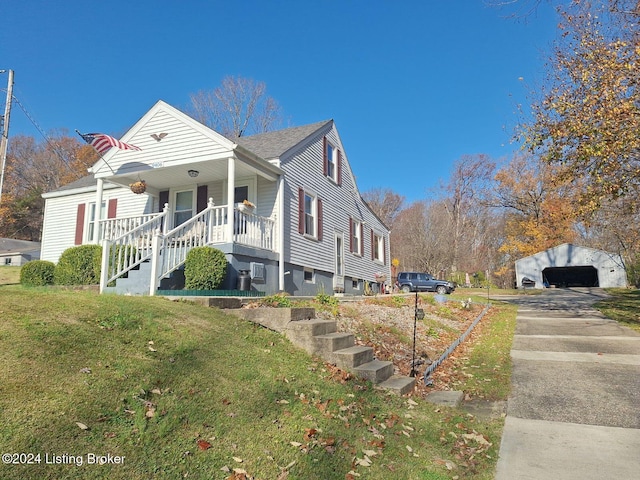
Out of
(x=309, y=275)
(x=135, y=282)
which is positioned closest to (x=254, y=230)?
(x=135, y=282)

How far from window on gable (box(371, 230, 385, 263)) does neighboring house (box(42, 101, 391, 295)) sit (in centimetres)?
268

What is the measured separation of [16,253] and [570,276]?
1669 inches

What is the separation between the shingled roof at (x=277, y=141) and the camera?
13.1 meters

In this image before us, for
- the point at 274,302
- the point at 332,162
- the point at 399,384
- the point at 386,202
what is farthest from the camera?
the point at 386,202

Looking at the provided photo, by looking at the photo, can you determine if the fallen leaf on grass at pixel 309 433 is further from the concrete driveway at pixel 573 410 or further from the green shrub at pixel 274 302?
the green shrub at pixel 274 302

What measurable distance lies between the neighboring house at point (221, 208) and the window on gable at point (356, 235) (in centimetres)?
10

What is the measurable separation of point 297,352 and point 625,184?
975cm

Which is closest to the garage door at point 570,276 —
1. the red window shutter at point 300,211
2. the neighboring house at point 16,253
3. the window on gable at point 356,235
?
the window on gable at point 356,235

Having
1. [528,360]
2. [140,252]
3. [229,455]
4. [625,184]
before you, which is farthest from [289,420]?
[625,184]

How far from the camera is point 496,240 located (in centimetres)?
4572

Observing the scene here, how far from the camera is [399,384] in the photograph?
5199mm

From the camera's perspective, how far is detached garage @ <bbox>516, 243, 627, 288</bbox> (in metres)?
31.4

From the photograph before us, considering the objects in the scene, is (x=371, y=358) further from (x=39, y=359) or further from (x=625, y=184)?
(x=625, y=184)

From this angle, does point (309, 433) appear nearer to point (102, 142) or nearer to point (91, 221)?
point (102, 142)
